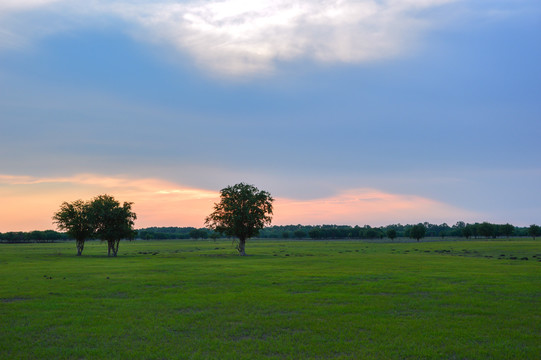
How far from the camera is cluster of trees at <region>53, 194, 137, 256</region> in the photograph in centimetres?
8912

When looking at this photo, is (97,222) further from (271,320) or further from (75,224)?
(271,320)

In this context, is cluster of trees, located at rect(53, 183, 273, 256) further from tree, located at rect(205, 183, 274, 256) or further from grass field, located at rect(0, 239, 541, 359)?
grass field, located at rect(0, 239, 541, 359)

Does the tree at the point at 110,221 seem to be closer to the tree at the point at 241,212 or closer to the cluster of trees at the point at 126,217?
the cluster of trees at the point at 126,217

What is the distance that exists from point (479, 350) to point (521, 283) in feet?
71.9

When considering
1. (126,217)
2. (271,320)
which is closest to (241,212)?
(126,217)

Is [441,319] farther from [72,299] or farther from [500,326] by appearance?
[72,299]

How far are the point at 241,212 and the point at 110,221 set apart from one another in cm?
3014

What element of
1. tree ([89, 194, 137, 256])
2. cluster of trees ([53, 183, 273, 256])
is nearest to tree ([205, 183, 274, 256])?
cluster of trees ([53, 183, 273, 256])

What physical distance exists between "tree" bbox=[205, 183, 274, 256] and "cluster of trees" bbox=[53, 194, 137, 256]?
64.2 ft

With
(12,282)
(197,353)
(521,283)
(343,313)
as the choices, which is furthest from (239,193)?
(197,353)

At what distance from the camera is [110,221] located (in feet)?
296

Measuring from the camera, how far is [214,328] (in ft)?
58.8

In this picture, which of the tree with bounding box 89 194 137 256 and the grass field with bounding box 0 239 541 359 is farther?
the tree with bounding box 89 194 137 256

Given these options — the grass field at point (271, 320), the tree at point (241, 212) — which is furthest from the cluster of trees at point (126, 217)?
the grass field at point (271, 320)
